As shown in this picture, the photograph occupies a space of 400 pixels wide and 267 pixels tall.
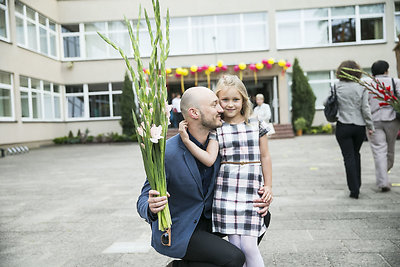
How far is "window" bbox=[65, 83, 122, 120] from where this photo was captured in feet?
76.6

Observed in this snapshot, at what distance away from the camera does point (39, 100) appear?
2028 cm

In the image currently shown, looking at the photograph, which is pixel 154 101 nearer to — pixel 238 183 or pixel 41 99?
pixel 238 183

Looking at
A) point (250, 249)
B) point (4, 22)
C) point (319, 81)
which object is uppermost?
point (4, 22)

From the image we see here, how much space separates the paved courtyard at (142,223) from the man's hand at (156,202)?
1544 millimetres

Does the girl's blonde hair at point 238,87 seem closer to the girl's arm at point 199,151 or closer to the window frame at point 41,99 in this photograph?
the girl's arm at point 199,151

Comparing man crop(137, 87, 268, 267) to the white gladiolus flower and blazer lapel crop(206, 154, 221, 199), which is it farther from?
the white gladiolus flower

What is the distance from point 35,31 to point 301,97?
44.8 feet

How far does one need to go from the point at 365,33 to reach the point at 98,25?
14.8 metres

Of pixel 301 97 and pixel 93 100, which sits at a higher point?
pixel 93 100

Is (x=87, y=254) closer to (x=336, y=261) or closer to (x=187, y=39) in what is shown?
(x=336, y=261)

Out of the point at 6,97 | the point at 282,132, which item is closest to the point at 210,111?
the point at 6,97

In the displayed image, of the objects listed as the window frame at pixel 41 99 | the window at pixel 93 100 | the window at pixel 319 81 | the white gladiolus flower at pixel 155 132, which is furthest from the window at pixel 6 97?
the white gladiolus flower at pixel 155 132

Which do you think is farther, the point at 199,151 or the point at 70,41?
the point at 70,41

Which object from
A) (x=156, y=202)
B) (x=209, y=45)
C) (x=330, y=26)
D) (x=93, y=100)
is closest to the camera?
(x=156, y=202)
